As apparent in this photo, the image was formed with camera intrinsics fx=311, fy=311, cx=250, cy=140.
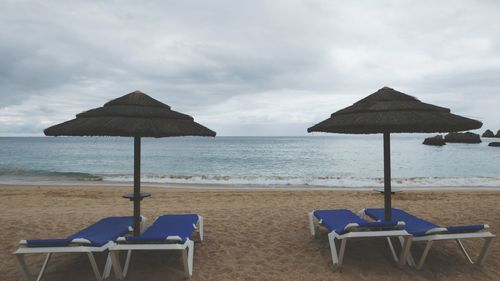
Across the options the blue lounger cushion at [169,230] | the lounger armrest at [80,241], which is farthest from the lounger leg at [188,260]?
the lounger armrest at [80,241]

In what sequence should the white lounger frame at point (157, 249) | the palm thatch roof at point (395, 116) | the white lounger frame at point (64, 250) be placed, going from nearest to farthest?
the white lounger frame at point (64, 250) → the white lounger frame at point (157, 249) → the palm thatch roof at point (395, 116)

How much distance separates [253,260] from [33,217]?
18.8 feet

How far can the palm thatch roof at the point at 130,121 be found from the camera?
4035 millimetres

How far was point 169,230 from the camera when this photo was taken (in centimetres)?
459

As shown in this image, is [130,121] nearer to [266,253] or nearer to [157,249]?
[157,249]

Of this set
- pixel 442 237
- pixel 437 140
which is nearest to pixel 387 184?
pixel 442 237

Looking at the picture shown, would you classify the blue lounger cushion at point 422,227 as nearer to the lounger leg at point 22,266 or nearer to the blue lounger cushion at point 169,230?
the blue lounger cushion at point 169,230

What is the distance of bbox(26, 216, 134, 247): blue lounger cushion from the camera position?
3643 millimetres

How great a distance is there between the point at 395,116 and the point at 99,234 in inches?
174

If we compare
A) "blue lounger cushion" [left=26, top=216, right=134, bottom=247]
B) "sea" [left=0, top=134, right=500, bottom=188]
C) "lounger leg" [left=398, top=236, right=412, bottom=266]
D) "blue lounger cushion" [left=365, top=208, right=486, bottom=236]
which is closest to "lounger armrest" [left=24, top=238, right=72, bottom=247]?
"blue lounger cushion" [left=26, top=216, right=134, bottom=247]

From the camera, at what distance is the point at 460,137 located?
81438 millimetres

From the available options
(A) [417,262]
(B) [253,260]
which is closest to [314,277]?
(B) [253,260]

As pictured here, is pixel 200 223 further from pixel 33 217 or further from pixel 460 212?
pixel 460 212

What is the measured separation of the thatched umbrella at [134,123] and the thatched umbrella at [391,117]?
7.27ft
